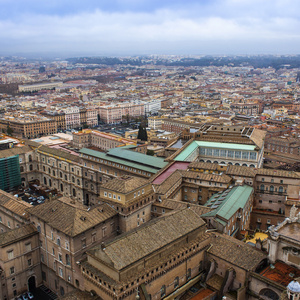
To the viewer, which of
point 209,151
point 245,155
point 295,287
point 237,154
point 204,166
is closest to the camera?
point 295,287

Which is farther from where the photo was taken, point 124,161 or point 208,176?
point 124,161

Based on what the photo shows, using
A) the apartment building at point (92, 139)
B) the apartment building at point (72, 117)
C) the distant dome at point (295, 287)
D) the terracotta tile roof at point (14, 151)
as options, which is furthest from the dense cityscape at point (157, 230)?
the apartment building at point (72, 117)

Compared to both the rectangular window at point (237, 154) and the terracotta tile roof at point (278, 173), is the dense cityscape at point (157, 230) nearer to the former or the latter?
the terracotta tile roof at point (278, 173)

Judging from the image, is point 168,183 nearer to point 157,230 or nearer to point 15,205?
point 157,230

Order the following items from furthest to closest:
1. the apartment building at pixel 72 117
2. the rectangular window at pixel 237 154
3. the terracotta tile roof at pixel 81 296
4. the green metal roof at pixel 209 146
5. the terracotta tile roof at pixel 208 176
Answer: the apartment building at pixel 72 117 < the rectangular window at pixel 237 154 < the green metal roof at pixel 209 146 < the terracotta tile roof at pixel 208 176 < the terracotta tile roof at pixel 81 296

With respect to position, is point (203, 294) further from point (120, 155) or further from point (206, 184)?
point (120, 155)

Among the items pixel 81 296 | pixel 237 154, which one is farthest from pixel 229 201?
pixel 237 154

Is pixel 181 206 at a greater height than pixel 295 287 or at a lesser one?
lesser

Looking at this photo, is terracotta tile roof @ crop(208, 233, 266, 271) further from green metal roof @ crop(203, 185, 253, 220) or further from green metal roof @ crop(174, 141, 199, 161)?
green metal roof @ crop(174, 141, 199, 161)
